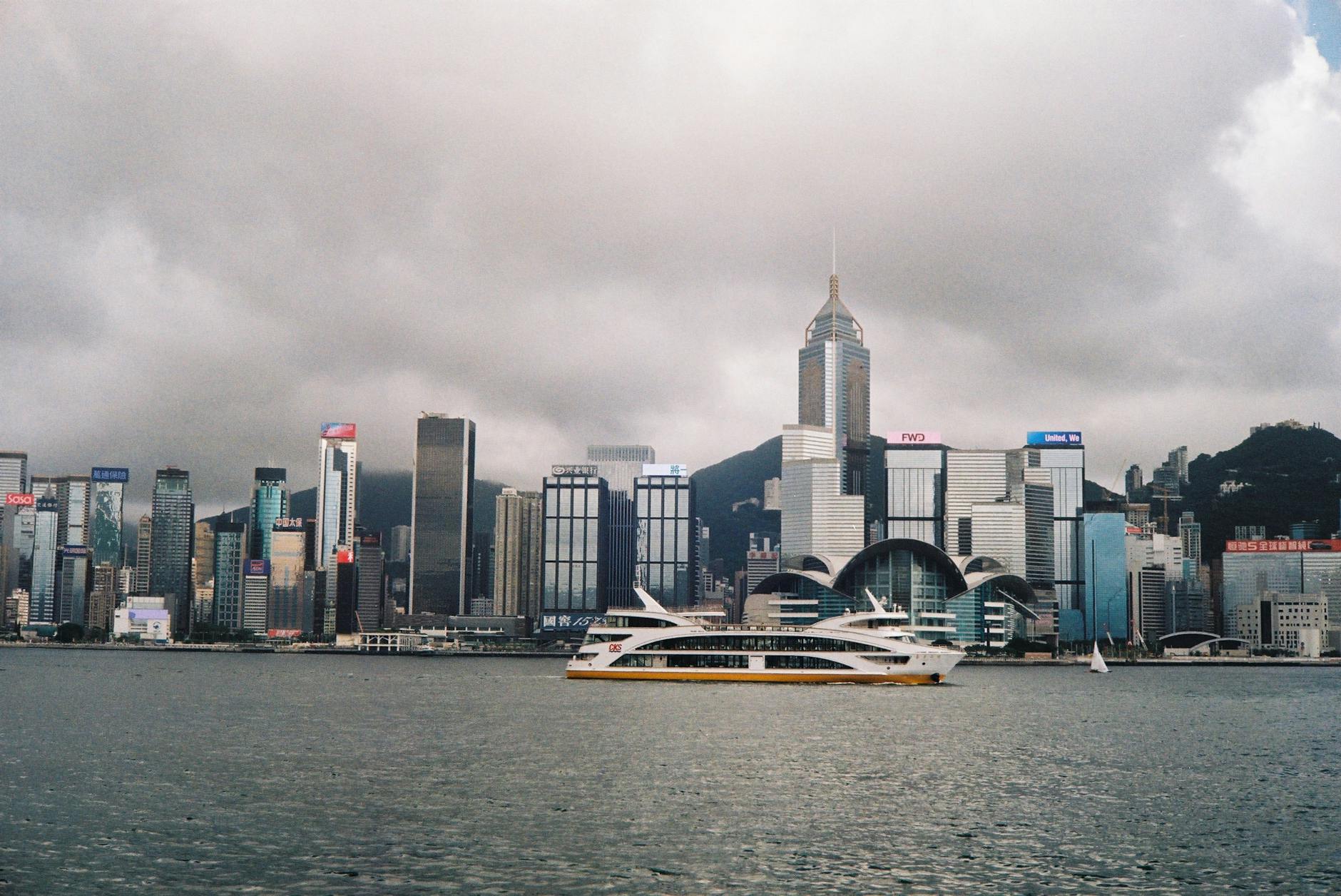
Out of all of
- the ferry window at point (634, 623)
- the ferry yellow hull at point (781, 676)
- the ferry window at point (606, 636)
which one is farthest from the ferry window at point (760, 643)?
the ferry window at point (606, 636)

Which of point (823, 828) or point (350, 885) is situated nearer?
point (350, 885)

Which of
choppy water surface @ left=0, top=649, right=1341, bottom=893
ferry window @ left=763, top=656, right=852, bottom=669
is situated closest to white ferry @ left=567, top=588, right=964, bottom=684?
ferry window @ left=763, top=656, right=852, bottom=669

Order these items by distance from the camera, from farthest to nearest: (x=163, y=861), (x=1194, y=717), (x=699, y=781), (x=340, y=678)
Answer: (x=340, y=678), (x=1194, y=717), (x=699, y=781), (x=163, y=861)

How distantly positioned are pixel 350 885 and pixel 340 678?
434 feet

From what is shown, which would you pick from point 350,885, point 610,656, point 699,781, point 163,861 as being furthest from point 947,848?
point 610,656

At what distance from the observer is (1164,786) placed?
2363 inches

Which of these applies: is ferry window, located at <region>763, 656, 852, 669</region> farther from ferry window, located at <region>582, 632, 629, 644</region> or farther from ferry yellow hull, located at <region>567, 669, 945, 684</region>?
ferry window, located at <region>582, 632, 629, 644</region>

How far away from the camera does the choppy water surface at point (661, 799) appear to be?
40094 mm

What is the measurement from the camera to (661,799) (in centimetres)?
5391

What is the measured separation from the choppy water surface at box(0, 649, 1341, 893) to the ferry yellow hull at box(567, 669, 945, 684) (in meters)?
20.7

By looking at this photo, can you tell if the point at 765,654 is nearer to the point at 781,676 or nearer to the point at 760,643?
the point at 760,643

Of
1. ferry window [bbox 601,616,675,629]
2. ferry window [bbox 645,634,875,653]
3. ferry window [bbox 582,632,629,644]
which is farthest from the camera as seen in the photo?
ferry window [bbox 601,616,675,629]

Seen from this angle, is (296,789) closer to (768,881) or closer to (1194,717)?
(768,881)

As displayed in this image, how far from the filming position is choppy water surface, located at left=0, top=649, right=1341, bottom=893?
40.1 meters
